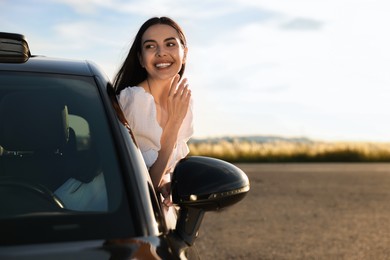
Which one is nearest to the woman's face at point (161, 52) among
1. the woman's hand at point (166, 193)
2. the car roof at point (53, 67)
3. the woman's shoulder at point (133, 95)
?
the woman's shoulder at point (133, 95)

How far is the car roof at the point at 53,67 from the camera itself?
285 cm

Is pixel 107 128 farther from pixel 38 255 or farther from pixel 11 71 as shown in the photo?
pixel 38 255

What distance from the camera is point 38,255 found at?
2.08m

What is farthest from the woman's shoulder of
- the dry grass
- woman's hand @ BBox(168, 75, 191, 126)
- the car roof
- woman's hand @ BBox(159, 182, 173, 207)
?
the dry grass

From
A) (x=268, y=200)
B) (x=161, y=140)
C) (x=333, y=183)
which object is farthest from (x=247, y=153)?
(x=161, y=140)

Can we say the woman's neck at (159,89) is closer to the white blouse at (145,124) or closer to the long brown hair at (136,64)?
the white blouse at (145,124)

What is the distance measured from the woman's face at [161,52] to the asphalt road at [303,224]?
3.90 meters

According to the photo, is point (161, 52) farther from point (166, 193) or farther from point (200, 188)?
point (200, 188)

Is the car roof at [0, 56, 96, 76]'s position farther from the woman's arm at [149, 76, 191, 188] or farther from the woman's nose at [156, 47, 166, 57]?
the woman's nose at [156, 47, 166, 57]

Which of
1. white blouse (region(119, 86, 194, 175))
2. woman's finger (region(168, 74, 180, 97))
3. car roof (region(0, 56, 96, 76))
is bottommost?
white blouse (region(119, 86, 194, 175))

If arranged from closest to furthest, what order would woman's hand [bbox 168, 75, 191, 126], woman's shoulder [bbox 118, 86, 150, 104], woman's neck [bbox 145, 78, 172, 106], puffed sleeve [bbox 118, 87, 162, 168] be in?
woman's hand [bbox 168, 75, 191, 126]
puffed sleeve [bbox 118, 87, 162, 168]
woman's shoulder [bbox 118, 86, 150, 104]
woman's neck [bbox 145, 78, 172, 106]

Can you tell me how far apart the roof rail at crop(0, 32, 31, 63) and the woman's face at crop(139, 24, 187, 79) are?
3.10ft

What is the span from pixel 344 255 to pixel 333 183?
30.6ft

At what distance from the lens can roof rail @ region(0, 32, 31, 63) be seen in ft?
9.59
